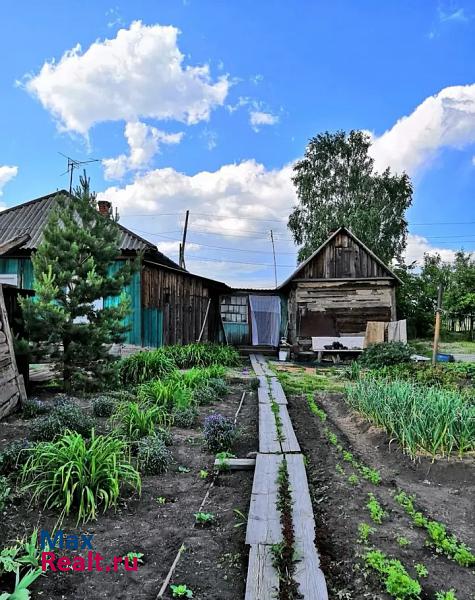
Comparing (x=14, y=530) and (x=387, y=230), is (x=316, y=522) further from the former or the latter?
(x=387, y=230)

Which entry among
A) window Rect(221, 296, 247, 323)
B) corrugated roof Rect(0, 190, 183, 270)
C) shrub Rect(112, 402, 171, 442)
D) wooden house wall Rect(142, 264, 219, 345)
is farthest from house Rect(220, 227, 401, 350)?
shrub Rect(112, 402, 171, 442)

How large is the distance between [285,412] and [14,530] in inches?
150

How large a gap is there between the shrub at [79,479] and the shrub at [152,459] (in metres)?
0.26

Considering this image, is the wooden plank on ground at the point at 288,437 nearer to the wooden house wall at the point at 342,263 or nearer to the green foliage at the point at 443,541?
the green foliage at the point at 443,541

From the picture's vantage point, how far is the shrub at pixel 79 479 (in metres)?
2.94

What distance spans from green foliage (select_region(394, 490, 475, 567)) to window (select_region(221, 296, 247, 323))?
51.0 ft

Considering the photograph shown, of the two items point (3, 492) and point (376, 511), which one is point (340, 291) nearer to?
point (376, 511)

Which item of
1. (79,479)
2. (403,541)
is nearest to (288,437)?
(403,541)

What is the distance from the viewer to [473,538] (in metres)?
2.71

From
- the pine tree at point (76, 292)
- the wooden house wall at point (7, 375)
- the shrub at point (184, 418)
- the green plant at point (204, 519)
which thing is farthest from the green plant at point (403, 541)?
the pine tree at point (76, 292)

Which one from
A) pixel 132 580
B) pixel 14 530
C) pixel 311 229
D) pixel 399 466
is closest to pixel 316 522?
pixel 132 580

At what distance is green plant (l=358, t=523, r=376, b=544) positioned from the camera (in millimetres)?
2549

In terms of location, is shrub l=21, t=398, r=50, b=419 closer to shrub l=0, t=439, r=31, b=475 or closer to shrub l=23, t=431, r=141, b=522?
shrub l=0, t=439, r=31, b=475

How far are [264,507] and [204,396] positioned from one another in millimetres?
3917
